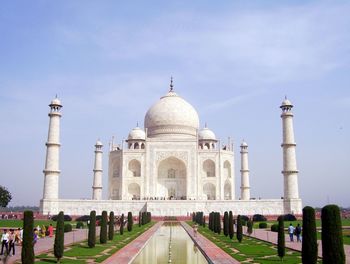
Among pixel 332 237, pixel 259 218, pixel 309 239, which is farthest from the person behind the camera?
pixel 259 218

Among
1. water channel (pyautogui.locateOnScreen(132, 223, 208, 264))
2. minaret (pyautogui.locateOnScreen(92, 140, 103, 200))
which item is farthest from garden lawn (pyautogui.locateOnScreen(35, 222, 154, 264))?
minaret (pyautogui.locateOnScreen(92, 140, 103, 200))

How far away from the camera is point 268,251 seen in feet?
36.9

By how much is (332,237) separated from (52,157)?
76.0ft

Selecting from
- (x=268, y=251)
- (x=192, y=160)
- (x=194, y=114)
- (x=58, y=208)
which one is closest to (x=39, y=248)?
(x=268, y=251)

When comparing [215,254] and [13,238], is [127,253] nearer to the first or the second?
[215,254]

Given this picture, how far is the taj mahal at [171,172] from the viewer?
90.6 ft

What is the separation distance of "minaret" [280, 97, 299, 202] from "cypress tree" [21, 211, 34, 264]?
22.1m

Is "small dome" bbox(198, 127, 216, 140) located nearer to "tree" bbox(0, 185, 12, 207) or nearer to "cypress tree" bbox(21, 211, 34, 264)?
"tree" bbox(0, 185, 12, 207)

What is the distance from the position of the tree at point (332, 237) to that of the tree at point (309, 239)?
3.52 feet

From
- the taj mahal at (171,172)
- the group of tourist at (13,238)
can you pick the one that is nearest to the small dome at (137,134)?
the taj mahal at (171,172)

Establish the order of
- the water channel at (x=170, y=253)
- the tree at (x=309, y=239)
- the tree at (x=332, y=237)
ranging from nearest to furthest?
the tree at (x=332, y=237) < the tree at (x=309, y=239) < the water channel at (x=170, y=253)

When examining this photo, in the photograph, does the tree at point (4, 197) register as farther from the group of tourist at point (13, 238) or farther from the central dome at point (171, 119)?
the group of tourist at point (13, 238)

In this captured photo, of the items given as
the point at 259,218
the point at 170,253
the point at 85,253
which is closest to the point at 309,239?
the point at 170,253

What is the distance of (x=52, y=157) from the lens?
90.4 ft
